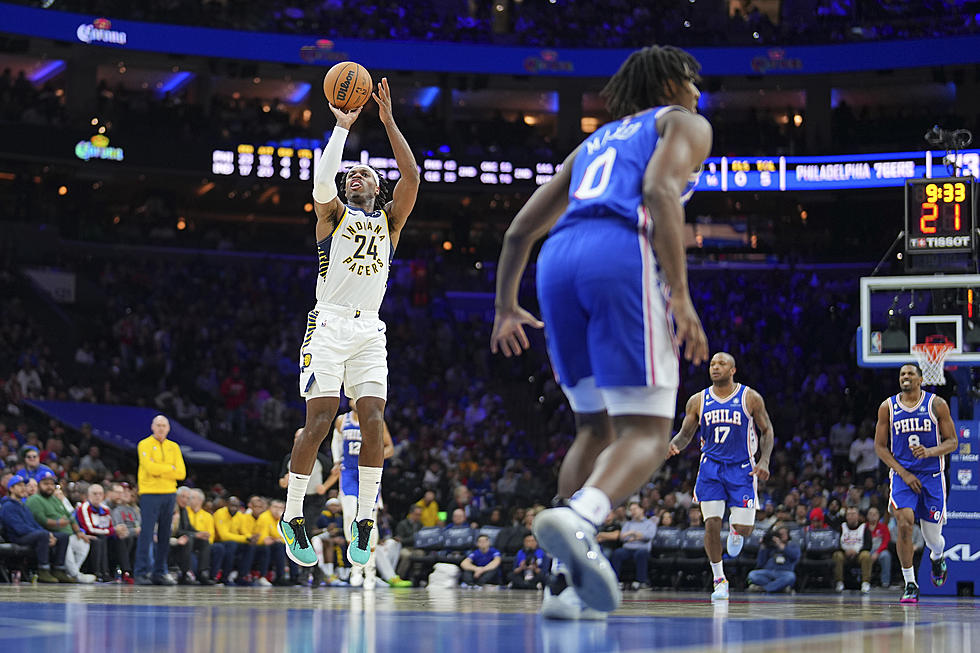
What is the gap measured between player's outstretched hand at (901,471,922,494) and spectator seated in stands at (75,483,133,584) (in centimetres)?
953

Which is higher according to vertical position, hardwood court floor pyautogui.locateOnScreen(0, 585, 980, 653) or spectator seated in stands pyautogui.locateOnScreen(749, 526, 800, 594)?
hardwood court floor pyautogui.locateOnScreen(0, 585, 980, 653)

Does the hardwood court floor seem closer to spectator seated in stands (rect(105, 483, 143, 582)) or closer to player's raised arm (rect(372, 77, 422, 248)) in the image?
player's raised arm (rect(372, 77, 422, 248))

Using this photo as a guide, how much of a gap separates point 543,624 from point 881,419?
28.0 feet

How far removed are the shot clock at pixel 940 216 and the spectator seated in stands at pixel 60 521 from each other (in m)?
11.0

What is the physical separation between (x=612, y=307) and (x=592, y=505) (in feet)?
2.43

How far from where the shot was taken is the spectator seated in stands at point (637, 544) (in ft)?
57.4

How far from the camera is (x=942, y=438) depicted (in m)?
12.1

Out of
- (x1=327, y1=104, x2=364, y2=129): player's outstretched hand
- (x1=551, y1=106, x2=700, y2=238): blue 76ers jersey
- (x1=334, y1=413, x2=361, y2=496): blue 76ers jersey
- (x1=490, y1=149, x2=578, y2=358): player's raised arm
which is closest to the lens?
(x1=551, y1=106, x2=700, y2=238): blue 76ers jersey

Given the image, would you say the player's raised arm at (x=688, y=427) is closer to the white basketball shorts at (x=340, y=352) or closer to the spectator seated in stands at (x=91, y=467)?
the white basketball shorts at (x=340, y=352)

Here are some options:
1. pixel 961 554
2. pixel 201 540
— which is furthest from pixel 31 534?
pixel 961 554

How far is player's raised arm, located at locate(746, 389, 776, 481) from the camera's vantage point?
1070 cm

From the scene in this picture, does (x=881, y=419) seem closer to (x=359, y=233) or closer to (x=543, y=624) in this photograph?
(x=359, y=233)

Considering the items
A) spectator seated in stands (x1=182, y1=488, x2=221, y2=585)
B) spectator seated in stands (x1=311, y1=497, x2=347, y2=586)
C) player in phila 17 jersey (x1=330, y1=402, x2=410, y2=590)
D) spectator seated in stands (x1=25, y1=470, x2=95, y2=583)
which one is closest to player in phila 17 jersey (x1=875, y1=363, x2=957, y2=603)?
player in phila 17 jersey (x1=330, y1=402, x2=410, y2=590)

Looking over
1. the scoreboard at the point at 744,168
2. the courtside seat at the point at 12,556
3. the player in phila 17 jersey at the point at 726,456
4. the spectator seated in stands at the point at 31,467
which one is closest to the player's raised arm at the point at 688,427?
the player in phila 17 jersey at the point at 726,456
